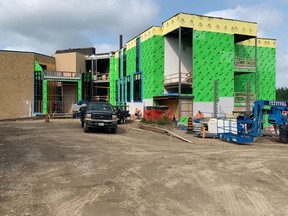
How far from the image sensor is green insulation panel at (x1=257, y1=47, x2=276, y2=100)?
3962 cm

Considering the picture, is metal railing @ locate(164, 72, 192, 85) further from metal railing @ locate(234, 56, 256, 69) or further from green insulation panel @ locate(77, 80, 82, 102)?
green insulation panel @ locate(77, 80, 82, 102)

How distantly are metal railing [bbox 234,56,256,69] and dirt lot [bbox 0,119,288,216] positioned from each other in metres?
23.4

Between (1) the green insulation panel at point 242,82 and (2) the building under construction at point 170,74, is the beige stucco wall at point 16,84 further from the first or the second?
(1) the green insulation panel at point 242,82

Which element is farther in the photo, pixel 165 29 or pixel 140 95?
pixel 140 95

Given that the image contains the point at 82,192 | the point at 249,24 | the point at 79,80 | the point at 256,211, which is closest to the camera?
the point at 256,211

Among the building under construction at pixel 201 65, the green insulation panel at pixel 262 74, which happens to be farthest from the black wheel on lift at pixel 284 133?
the green insulation panel at pixel 262 74

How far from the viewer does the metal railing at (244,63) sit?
116 ft

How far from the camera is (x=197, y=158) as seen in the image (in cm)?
1220

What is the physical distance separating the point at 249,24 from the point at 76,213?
33.7 m

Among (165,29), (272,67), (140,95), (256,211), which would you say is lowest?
(256,211)

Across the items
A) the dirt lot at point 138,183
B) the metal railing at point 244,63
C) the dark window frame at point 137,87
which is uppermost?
the metal railing at point 244,63

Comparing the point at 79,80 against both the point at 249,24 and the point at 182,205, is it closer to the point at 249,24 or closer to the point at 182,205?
the point at 249,24

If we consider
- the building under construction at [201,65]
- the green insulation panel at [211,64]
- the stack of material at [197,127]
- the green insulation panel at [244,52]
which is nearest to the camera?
the stack of material at [197,127]

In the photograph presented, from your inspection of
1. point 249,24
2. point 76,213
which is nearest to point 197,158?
point 76,213
